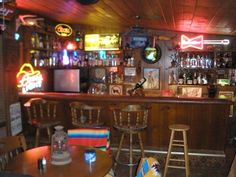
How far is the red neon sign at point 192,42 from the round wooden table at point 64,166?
4.37m

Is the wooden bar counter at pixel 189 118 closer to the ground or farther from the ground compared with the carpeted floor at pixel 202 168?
farther from the ground

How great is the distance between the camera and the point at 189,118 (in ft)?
13.6

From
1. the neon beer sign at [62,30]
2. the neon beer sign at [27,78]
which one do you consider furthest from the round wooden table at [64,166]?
the neon beer sign at [62,30]

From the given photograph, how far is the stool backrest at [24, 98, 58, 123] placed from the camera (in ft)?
13.4

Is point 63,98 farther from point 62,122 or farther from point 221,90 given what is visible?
point 221,90

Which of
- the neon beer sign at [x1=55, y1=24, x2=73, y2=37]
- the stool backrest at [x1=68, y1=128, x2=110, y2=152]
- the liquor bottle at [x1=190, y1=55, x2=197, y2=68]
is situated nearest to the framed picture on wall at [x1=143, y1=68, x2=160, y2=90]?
the liquor bottle at [x1=190, y1=55, x2=197, y2=68]

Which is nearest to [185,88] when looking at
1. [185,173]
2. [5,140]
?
[185,173]

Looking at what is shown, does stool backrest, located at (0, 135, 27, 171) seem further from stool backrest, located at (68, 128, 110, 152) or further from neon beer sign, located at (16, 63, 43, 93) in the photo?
neon beer sign, located at (16, 63, 43, 93)

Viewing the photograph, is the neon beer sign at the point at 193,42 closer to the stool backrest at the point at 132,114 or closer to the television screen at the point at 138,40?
the television screen at the point at 138,40

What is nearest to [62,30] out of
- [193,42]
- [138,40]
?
[138,40]

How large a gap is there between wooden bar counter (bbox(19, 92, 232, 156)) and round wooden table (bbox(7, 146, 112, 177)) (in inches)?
82.1

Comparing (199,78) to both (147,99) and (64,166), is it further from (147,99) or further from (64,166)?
(64,166)

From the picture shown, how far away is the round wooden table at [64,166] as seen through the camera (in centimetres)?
184

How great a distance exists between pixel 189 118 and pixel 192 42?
7.96ft
